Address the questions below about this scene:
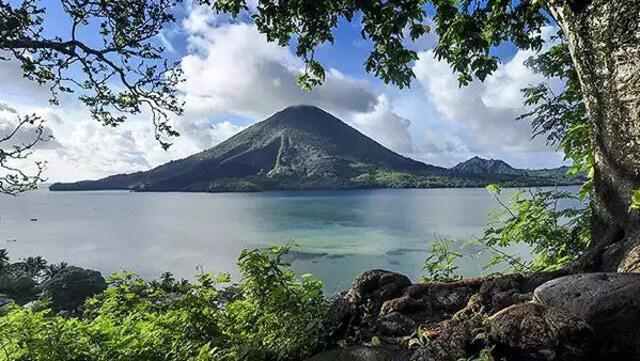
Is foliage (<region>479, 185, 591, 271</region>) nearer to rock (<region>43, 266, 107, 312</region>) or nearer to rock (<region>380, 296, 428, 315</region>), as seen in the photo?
rock (<region>380, 296, 428, 315</region>)

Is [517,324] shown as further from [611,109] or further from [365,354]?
[611,109]

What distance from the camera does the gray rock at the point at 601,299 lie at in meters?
2.94

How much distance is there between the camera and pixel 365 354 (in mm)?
3512

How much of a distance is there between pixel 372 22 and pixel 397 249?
131 ft

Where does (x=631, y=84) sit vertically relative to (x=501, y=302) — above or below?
above

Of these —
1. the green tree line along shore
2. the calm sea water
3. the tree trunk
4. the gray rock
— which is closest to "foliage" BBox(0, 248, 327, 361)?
the green tree line along shore

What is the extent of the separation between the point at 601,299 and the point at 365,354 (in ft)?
5.92

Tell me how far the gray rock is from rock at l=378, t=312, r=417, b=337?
1132mm

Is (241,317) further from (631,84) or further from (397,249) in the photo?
(397,249)

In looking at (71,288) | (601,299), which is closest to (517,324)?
(601,299)

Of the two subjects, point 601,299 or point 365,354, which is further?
point 365,354

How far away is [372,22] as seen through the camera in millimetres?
6680

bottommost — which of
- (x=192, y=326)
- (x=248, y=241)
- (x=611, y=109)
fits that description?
(x=248, y=241)

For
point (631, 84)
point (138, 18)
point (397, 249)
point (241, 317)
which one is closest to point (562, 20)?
point (631, 84)
